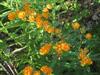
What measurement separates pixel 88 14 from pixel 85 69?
3.94 feet

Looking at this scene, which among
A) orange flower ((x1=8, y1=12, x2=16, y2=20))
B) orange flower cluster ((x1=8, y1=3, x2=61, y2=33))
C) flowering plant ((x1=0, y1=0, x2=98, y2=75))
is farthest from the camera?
orange flower ((x1=8, y1=12, x2=16, y2=20))

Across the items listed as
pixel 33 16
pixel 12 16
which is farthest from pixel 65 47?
pixel 12 16

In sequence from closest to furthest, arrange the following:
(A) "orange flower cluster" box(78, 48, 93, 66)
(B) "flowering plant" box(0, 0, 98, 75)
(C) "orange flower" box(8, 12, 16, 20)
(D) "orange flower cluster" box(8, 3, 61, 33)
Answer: (A) "orange flower cluster" box(78, 48, 93, 66) → (B) "flowering plant" box(0, 0, 98, 75) → (D) "orange flower cluster" box(8, 3, 61, 33) → (C) "orange flower" box(8, 12, 16, 20)

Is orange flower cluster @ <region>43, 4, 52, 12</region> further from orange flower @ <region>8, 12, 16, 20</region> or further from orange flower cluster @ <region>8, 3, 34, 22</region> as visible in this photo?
orange flower @ <region>8, 12, 16, 20</region>

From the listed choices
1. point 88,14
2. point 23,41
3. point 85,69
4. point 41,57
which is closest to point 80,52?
point 85,69

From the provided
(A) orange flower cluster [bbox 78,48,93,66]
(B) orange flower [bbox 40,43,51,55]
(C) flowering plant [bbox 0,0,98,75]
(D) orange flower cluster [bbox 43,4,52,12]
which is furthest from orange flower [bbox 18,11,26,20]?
(A) orange flower cluster [bbox 78,48,93,66]

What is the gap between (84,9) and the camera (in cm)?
395

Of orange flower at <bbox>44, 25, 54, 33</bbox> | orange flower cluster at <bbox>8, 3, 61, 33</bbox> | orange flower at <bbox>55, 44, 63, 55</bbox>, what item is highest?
orange flower cluster at <bbox>8, 3, 61, 33</bbox>

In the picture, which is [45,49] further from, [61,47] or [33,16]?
[33,16]

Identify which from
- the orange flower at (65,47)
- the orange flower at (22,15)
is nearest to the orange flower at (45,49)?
the orange flower at (65,47)

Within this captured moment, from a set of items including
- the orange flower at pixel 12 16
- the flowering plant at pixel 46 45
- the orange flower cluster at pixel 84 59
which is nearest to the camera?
the orange flower cluster at pixel 84 59

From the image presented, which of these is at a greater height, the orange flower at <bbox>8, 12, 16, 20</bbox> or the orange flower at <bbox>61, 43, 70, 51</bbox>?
the orange flower at <bbox>8, 12, 16, 20</bbox>

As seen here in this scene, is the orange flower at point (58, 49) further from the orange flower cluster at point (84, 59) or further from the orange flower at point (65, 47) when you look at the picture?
the orange flower cluster at point (84, 59)

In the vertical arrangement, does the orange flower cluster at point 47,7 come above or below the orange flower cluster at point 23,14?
below
